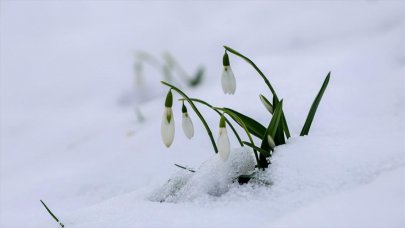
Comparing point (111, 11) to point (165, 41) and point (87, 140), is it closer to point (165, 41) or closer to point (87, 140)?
point (165, 41)

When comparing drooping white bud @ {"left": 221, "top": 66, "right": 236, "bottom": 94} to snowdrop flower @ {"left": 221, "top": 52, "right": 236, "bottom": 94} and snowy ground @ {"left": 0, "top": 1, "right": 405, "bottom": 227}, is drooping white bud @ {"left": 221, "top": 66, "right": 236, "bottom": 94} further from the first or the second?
snowy ground @ {"left": 0, "top": 1, "right": 405, "bottom": 227}

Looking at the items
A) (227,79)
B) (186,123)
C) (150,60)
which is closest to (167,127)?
(186,123)

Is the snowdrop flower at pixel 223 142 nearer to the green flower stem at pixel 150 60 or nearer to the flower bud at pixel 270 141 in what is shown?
the flower bud at pixel 270 141

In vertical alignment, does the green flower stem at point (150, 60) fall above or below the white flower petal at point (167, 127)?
above

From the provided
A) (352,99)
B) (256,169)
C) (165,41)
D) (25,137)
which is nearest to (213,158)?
(256,169)

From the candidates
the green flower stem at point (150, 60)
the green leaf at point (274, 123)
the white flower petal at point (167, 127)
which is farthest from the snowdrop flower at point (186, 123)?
the green flower stem at point (150, 60)

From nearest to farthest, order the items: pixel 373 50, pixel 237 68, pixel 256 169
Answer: pixel 256 169, pixel 373 50, pixel 237 68

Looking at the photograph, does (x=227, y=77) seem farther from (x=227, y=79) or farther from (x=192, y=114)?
(x=192, y=114)
